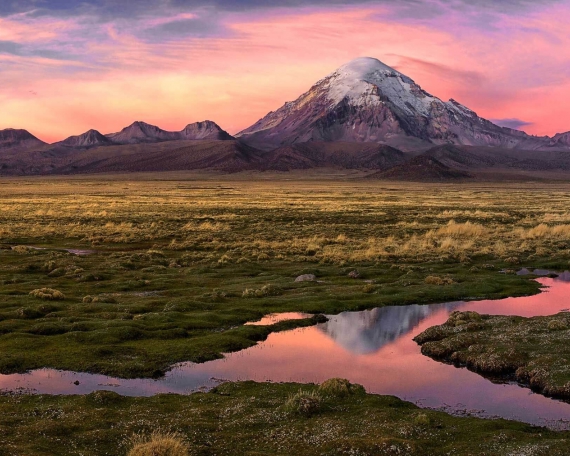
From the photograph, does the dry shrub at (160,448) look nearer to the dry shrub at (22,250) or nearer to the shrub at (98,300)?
the shrub at (98,300)

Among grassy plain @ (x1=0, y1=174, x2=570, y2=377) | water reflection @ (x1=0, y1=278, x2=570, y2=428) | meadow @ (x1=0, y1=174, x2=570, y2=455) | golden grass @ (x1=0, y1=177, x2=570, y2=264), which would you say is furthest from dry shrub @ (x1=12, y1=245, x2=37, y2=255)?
water reflection @ (x1=0, y1=278, x2=570, y2=428)

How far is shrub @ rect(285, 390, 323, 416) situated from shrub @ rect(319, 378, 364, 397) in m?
0.86

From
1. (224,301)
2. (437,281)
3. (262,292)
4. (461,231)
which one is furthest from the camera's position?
(461,231)

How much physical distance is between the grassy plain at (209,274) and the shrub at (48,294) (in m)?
0.12

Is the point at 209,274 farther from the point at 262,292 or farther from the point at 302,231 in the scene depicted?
the point at 302,231

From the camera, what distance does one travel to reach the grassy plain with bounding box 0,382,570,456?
14680 millimetres

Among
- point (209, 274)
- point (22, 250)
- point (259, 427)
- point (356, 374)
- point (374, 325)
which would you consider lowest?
point (356, 374)

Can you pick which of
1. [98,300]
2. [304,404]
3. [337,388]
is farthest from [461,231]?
[304,404]

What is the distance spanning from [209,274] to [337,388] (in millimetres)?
23727

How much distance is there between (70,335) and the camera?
2552 centimetres

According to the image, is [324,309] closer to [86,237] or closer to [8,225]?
[86,237]

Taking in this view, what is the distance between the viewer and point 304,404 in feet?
57.4

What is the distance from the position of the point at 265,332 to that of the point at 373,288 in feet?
36.2

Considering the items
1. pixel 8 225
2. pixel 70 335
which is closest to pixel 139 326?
pixel 70 335
